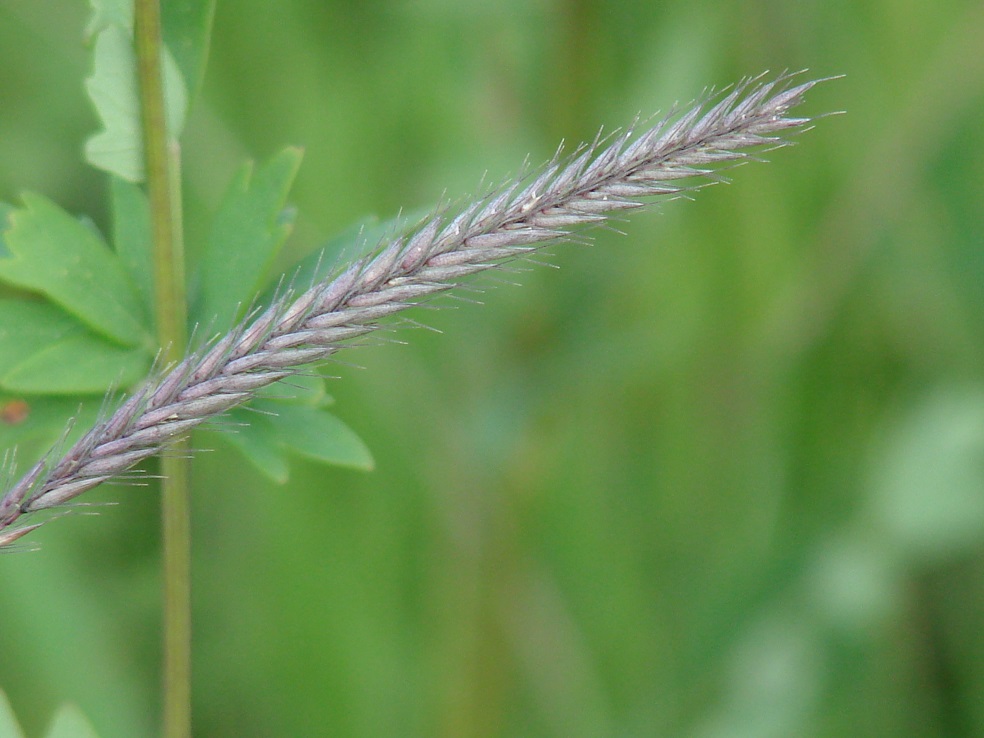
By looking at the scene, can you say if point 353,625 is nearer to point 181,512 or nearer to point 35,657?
point 35,657

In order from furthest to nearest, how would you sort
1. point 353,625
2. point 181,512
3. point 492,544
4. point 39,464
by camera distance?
1. point 353,625
2. point 492,544
3. point 181,512
4. point 39,464

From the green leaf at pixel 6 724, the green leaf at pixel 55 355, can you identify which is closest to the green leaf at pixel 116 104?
the green leaf at pixel 55 355

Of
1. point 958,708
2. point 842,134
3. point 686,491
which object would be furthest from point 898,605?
point 842,134

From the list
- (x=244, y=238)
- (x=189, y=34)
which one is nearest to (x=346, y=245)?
(x=244, y=238)

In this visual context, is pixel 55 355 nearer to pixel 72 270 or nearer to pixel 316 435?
pixel 72 270

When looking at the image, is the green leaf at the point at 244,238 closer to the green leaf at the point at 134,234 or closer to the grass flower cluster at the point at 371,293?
the green leaf at the point at 134,234

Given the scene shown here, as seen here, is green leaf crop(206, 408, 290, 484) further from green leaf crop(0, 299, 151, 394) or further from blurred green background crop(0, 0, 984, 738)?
blurred green background crop(0, 0, 984, 738)

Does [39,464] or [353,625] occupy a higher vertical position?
[39,464]
